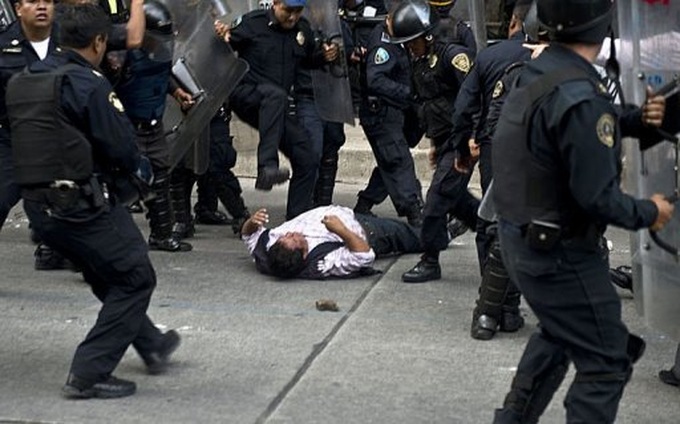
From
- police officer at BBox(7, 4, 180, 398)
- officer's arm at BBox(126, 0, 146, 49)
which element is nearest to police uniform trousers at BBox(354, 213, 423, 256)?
officer's arm at BBox(126, 0, 146, 49)

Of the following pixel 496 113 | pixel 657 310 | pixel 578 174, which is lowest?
pixel 657 310

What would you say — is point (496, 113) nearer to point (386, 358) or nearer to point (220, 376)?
point (386, 358)

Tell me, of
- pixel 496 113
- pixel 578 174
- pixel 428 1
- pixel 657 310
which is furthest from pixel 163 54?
pixel 578 174

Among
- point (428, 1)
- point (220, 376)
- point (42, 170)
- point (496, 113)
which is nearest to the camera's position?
point (42, 170)

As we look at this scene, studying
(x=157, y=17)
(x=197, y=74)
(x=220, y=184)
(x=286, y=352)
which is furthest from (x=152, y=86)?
(x=286, y=352)

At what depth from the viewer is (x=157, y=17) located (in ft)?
25.6

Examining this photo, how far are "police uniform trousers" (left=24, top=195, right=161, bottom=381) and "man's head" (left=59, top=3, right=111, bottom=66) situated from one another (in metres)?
0.62

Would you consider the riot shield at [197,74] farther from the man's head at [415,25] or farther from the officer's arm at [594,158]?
the officer's arm at [594,158]

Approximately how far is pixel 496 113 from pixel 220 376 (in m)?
1.75

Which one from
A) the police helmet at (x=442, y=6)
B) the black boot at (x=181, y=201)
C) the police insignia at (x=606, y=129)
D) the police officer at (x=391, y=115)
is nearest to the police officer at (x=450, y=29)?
the police helmet at (x=442, y=6)

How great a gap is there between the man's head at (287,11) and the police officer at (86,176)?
2.98 m

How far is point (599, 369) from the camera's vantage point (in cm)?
429

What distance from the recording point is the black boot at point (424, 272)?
7.58 meters

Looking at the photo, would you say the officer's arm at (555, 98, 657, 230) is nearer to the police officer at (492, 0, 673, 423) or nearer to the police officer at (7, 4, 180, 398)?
the police officer at (492, 0, 673, 423)
